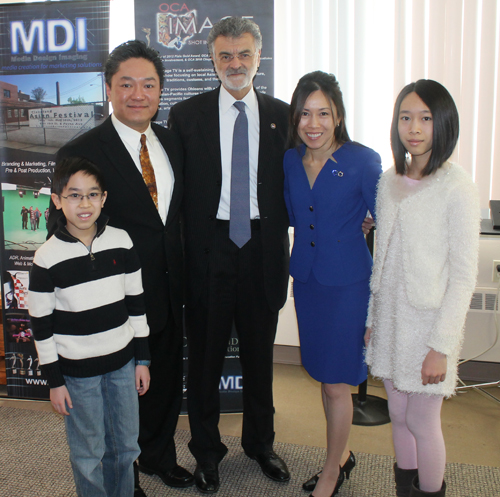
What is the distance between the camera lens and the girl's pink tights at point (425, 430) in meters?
1.54

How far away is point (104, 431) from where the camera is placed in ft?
5.42

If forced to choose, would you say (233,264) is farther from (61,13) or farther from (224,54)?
(61,13)

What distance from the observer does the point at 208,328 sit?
80.7 inches

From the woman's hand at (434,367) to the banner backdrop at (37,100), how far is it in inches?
83.4

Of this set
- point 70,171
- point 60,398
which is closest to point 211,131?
point 70,171

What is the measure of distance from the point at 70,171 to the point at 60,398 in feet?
2.41

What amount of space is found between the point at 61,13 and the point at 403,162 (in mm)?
2087

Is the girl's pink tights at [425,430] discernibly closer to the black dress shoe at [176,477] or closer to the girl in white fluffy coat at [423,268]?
the girl in white fluffy coat at [423,268]

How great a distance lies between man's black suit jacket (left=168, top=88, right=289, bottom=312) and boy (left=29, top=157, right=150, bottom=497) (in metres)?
0.36

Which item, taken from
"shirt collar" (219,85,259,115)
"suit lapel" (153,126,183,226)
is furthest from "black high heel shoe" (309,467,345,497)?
"shirt collar" (219,85,259,115)

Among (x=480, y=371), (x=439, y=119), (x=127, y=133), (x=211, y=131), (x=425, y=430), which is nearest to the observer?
(x=439, y=119)

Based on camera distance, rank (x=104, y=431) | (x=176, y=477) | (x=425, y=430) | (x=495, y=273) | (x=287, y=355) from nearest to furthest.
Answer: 1. (x=425, y=430)
2. (x=104, y=431)
3. (x=176, y=477)
4. (x=495, y=273)
5. (x=287, y=355)

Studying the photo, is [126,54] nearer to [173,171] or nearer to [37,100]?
[173,171]

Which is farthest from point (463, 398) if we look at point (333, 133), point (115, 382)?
point (115, 382)
